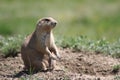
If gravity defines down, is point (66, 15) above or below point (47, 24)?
above

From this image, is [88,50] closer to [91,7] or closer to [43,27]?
[43,27]

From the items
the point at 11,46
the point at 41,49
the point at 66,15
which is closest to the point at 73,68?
the point at 41,49

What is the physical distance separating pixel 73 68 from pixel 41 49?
2.46 feet

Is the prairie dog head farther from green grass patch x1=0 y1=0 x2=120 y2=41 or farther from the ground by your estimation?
green grass patch x1=0 y1=0 x2=120 y2=41

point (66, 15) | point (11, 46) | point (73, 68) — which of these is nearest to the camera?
point (73, 68)

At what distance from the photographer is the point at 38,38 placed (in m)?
10.4

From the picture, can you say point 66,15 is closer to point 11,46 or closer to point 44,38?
point 11,46

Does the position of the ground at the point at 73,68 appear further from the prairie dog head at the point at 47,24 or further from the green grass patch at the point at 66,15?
the green grass patch at the point at 66,15

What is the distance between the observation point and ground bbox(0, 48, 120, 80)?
10.2 metres

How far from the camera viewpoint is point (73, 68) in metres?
10.9

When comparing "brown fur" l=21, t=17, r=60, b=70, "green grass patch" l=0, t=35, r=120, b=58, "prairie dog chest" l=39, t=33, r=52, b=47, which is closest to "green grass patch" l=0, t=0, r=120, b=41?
"green grass patch" l=0, t=35, r=120, b=58

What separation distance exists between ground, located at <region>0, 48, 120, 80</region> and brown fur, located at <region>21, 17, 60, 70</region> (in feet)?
0.53

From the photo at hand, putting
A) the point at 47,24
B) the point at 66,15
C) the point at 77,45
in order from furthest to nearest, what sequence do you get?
1. the point at 66,15
2. the point at 77,45
3. the point at 47,24

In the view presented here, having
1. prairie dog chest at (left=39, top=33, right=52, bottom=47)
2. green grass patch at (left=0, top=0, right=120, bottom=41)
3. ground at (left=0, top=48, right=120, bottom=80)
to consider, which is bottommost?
ground at (left=0, top=48, right=120, bottom=80)
